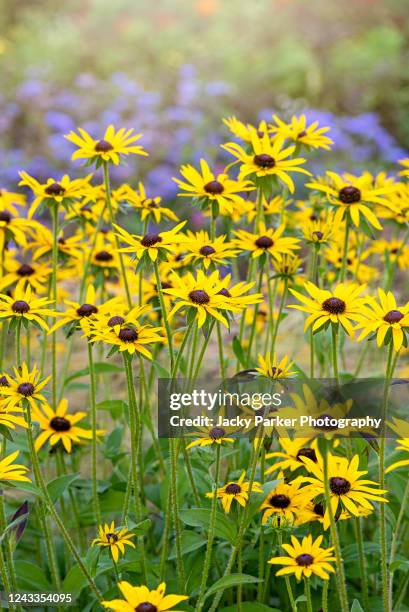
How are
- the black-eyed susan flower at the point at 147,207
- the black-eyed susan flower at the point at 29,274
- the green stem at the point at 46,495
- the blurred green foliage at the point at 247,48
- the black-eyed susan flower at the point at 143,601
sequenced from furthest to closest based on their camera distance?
the blurred green foliage at the point at 247,48
the black-eyed susan flower at the point at 29,274
the black-eyed susan flower at the point at 147,207
the green stem at the point at 46,495
the black-eyed susan flower at the point at 143,601

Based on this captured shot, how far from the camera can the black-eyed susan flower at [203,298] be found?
1.33 m

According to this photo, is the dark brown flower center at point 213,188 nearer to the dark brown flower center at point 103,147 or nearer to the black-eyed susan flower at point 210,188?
the black-eyed susan flower at point 210,188

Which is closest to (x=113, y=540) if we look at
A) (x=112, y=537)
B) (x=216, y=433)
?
(x=112, y=537)

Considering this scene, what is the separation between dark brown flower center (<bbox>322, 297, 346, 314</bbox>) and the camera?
1.34 metres

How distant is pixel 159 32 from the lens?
6570mm

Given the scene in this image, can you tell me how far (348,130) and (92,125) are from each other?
1.61m

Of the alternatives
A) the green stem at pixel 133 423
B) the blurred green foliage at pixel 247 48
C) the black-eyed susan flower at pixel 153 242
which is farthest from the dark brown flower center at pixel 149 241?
the blurred green foliage at pixel 247 48

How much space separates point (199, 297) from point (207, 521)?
15.3 inches

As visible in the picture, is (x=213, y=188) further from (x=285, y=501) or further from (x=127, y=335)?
(x=285, y=501)

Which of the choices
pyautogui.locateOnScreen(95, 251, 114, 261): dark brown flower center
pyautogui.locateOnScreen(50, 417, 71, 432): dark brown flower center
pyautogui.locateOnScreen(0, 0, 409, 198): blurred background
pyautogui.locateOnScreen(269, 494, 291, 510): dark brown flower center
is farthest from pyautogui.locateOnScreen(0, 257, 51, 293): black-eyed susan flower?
pyautogui.locateOnScreen(0, 0, 409, 198): blurred background

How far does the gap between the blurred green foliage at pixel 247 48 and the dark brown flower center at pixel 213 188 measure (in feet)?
13.0

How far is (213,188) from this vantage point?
1.68m

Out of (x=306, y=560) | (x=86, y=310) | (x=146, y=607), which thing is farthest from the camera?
(x=86, y=310)

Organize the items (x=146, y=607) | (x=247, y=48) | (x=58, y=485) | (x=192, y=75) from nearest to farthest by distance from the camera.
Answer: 1. (x=146, y=607)
2. (x=58, y=485)
3. (x=192, y=75)
4. (x=247, y=48)
